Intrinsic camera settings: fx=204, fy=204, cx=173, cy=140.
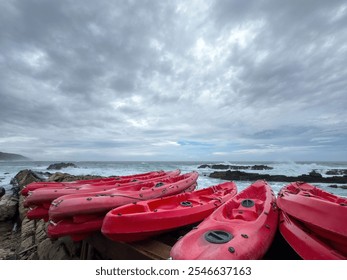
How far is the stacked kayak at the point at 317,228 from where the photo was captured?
1997mm

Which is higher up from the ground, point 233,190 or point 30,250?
point 233,190

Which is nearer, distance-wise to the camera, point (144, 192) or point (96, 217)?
point (96, 217)

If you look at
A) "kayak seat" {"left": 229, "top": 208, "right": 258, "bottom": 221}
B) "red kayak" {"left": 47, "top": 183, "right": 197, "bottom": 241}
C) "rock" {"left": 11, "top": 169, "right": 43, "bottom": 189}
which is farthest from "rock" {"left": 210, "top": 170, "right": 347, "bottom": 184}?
"red kayak" {"left": 47, "top": 183, "right": 197, "bottom": 241}

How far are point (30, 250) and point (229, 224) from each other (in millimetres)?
4998

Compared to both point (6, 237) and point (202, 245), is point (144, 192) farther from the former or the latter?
point (6, 237)

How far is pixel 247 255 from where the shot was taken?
2006 millimetres

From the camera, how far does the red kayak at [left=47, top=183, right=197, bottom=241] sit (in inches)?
130

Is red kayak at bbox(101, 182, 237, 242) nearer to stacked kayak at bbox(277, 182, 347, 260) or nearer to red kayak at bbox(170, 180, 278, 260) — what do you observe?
red kayak at bbox(170, 180, 278, 260)

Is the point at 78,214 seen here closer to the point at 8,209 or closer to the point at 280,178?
the point at 8,209

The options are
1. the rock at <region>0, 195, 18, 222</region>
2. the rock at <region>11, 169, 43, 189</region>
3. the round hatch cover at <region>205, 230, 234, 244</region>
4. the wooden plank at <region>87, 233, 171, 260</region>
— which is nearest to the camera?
the round hatch cover at <region>205, 230, 234, 244</region>

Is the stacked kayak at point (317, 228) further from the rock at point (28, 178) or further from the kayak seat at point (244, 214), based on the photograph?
the rock at point (28, 178)

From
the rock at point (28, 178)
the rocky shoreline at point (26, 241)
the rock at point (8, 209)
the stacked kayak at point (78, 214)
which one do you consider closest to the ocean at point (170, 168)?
the rock at point (28, 178)

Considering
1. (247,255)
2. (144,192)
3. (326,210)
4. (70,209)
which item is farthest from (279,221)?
(70,209)

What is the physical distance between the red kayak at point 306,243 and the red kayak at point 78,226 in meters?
2.75
